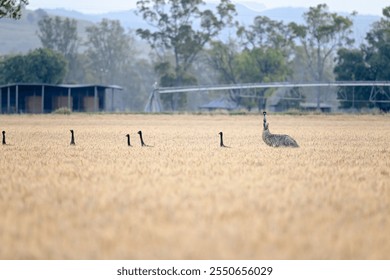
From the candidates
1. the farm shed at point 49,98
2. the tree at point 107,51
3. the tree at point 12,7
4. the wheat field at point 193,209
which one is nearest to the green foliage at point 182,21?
the tree at point 107,51

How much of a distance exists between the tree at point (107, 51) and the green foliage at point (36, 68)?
3276 centimetres

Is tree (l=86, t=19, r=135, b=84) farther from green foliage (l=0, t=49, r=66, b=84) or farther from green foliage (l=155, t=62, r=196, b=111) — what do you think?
green foliage (l=0, t=49, r=66, b=84)

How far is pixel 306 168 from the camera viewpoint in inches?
696

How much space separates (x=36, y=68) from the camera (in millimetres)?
98688

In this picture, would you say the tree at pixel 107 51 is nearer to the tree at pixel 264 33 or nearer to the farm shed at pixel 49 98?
the tree at pixel 264 33

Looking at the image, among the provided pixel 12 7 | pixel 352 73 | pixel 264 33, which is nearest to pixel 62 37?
pixel 264 33

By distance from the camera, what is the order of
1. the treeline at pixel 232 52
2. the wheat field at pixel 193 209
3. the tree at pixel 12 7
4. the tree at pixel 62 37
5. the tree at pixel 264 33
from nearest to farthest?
the wheat field at pixel 193 209
the tree at pixel 12 7
the treeline at pixel 232 52
the tree at pixel 264 33
the tree at pixel 62 37

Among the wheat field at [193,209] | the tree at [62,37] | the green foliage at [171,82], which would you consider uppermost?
the tree at [62,37]

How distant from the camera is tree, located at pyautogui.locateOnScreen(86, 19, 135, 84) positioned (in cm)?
13638

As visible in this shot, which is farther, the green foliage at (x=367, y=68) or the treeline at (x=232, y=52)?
the treeline at (x=232, y=52)

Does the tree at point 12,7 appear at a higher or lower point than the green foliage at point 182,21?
lower

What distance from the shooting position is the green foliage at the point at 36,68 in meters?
98.4

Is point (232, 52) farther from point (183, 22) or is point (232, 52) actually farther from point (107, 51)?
point (107, 51)
